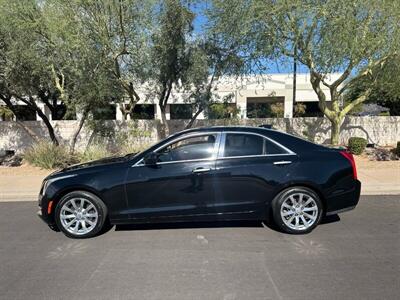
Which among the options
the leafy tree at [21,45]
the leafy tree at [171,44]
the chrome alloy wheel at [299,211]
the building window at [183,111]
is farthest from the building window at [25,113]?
the chrome alloy wheel at [299,211]

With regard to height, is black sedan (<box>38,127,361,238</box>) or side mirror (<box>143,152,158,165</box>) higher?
side mirror (<box>143,152,158,165</box>)

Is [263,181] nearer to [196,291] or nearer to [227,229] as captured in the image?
[227,229]

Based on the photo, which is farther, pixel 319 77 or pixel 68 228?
pixel 319 77

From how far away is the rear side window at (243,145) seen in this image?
5875mm

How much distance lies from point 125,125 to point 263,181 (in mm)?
11197

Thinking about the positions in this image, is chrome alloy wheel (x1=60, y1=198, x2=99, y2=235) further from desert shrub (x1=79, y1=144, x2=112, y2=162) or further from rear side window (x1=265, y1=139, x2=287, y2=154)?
desert shrub (x1=79, y1=144, x2=112, y2=162)

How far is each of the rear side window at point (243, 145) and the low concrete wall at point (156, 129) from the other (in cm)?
983

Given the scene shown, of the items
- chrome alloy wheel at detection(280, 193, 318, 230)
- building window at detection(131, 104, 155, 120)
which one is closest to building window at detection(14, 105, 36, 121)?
building window at detection(131, 104, 155, 120)

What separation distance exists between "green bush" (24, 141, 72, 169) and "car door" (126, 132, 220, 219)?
7.80 meters

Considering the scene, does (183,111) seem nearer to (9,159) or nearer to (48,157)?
(9,159)

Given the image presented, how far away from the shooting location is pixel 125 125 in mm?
16125

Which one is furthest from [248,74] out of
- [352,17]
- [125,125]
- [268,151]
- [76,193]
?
[76,193]

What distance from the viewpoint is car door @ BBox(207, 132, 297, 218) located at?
5730 mm

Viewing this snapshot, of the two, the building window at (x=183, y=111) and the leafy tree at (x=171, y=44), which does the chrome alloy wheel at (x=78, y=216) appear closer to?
the leafy tree at (x=171, y=44)
